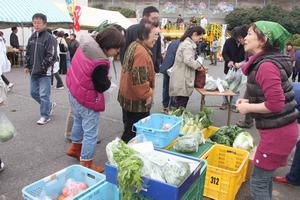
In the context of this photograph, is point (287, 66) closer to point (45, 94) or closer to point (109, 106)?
point (45, 94)

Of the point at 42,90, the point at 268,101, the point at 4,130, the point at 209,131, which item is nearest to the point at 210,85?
the point at 209,131

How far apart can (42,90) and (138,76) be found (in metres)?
2.38

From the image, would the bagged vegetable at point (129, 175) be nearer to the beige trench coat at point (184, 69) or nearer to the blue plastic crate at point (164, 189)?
the blue plastic crate at point (164, 189)

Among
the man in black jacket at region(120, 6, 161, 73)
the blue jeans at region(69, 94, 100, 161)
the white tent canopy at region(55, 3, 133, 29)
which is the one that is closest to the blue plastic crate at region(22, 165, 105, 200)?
the blue jeans at region(69, 94, 100, 161)

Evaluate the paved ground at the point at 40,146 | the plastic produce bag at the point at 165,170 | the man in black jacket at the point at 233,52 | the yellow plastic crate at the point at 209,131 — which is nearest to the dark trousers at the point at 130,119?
the paved ground at the point at 40,146

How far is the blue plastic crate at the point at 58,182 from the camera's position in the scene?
7.48 feet

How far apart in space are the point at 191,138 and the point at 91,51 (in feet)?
4.83

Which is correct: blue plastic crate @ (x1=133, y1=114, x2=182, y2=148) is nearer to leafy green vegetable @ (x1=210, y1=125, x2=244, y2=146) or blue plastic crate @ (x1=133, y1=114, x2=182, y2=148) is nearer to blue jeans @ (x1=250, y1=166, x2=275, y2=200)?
leafy green vegetable @ (x1=210, y1=125, x2=244, y2=146)

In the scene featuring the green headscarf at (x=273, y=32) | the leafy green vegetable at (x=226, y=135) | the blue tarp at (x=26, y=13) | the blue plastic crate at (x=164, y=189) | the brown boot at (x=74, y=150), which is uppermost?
the blue tarp at (x=26, y=13)

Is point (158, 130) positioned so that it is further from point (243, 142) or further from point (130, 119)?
point (243, 142)

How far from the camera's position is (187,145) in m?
3.49

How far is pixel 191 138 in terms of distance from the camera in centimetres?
356

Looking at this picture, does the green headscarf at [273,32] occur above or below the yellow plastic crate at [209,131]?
above

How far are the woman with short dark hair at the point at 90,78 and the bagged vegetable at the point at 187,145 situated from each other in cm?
97
